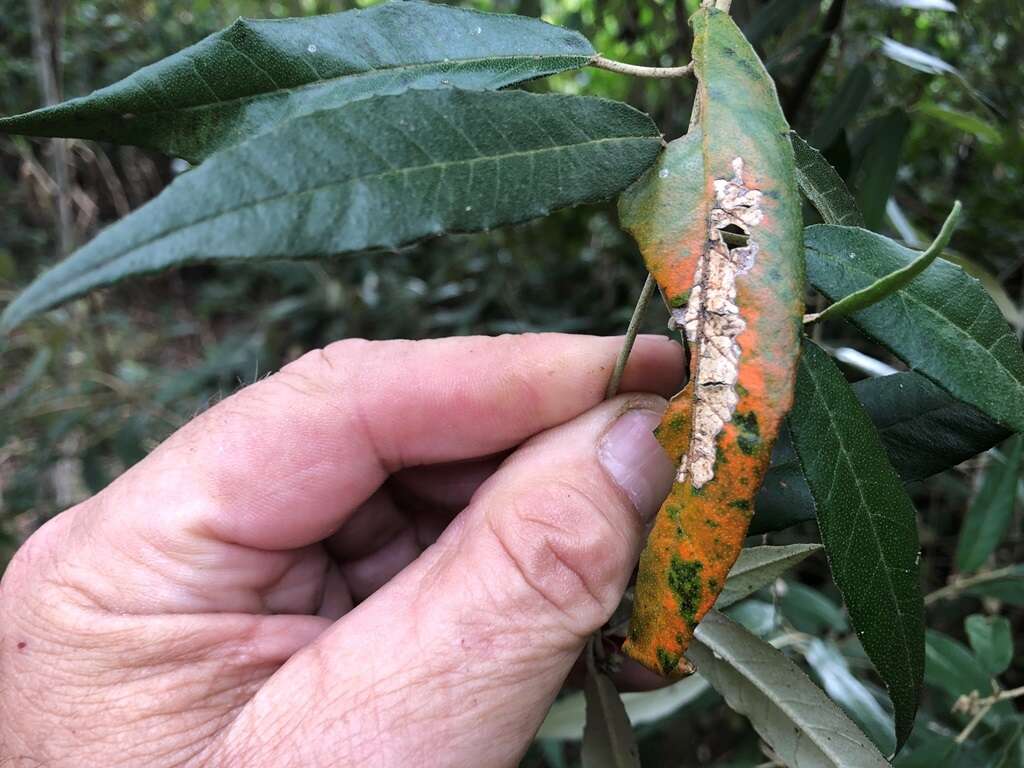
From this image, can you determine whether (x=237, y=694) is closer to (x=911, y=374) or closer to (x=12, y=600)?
(x=12, y=600)

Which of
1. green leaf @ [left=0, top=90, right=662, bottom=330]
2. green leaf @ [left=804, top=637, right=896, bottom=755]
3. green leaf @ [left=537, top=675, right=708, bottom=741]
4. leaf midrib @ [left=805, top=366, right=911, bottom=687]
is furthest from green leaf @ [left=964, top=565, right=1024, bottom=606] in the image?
green leaf @ [left=0, top=90, right=662, bottom=330]

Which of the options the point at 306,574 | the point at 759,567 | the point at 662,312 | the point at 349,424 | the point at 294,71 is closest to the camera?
the point at 294,71

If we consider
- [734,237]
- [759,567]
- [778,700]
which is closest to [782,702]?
[778,700]

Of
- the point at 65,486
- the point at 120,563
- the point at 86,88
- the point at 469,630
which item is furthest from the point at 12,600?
the point at 86,88

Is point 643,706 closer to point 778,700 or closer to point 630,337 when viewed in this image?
point 778,700

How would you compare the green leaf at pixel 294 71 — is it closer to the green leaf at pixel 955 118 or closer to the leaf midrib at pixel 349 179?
the leaf midrib at pixel 349 179
